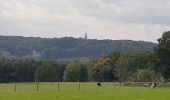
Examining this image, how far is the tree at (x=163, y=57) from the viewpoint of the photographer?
106500 mm

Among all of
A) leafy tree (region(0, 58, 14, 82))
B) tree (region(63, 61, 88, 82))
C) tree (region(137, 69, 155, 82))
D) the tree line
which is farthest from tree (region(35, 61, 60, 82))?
tree (region(137, 69, 155, 82))

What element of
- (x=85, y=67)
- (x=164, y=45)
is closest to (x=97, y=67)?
(x=85, y=67)

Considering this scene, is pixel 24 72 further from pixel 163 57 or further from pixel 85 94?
pixel 85 94

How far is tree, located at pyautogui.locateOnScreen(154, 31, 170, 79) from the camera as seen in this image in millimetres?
106500

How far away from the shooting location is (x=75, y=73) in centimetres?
15325

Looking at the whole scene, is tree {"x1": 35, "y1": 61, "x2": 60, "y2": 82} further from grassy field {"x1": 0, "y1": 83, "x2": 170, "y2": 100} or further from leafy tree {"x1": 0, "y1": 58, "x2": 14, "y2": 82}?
grassy field {"x1": 0, "y1": 83, "x2": 170, "y2": 100}

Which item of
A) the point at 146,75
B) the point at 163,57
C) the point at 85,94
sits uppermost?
the point at 163,57

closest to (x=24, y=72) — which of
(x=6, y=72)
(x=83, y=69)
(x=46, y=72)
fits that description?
(x=6, y=72)

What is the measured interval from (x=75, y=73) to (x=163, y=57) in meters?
51.2

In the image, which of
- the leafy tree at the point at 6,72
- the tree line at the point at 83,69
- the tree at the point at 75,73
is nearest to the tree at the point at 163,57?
the tree line at the point at 83,69

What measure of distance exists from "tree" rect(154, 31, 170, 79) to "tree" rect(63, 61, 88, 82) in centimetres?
4659

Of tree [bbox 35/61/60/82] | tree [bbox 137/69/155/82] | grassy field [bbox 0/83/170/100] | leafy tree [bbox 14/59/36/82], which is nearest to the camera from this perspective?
grassy field [bbox 0/83/170/100]

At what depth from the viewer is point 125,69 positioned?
13438 centimetres

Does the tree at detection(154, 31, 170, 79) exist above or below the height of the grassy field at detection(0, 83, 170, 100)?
above
